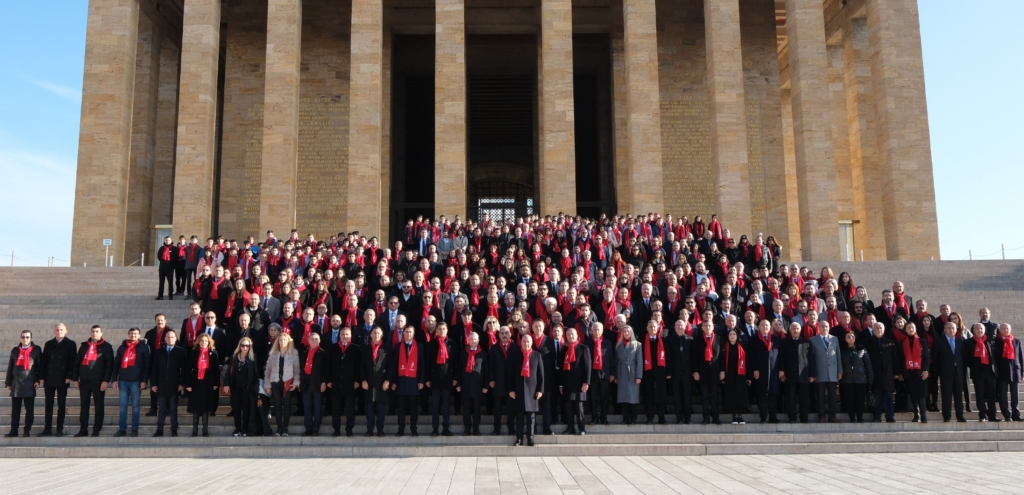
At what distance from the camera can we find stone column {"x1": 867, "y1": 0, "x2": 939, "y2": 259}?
23938 millimetres

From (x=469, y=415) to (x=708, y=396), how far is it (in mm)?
3277

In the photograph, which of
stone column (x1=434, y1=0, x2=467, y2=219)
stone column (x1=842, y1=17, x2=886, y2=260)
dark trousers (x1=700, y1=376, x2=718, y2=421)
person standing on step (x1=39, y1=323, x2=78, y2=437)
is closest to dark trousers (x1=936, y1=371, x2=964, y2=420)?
dark trousers (x1=700, y1=376, x2=718, y2=421)

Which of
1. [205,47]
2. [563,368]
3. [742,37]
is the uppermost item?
[742,37]

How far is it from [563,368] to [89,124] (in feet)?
65.0

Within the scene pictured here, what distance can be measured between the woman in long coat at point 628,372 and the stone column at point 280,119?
1518 centimetres

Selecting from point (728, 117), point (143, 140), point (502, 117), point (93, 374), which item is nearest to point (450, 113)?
point (728, 117)

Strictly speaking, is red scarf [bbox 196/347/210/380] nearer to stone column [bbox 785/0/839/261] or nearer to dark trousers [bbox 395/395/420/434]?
dark trousers [bbox 395/395/420/434]

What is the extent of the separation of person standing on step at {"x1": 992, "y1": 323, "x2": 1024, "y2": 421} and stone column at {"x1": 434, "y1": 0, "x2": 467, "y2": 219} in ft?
49.6

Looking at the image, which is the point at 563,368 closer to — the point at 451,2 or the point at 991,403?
the point at 991,403

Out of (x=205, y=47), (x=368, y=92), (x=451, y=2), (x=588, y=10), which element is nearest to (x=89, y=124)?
(x=205, y=47)

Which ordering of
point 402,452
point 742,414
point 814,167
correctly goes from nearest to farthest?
point 402,452, point 742,414, point 814,167

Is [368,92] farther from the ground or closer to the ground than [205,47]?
closer to the ground

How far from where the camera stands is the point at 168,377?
35.5 feet

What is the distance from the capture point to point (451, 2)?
2511 cm
